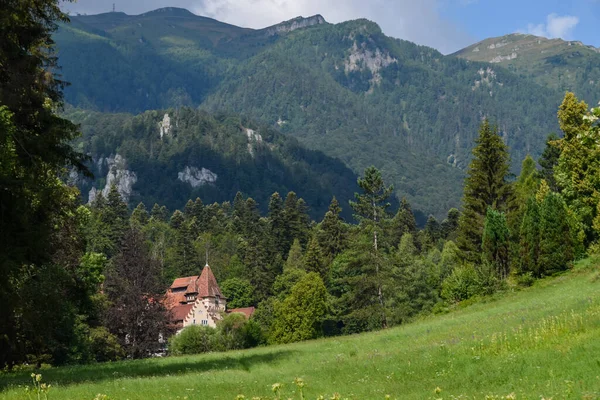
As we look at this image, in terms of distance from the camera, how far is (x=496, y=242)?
175ft

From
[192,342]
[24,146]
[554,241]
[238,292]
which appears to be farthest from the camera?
[238,292]

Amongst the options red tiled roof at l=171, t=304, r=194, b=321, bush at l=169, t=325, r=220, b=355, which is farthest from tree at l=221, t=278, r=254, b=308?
bush at l=169, t=325, r=220, b=355

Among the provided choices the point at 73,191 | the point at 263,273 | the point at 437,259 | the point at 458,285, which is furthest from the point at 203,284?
the point at 73,191

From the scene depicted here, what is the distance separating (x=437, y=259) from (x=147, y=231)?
7802 cm

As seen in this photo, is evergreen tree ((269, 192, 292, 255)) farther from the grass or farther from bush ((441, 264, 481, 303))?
the grass

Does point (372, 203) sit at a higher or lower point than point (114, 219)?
lower

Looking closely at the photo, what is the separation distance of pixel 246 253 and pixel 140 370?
11091 cm

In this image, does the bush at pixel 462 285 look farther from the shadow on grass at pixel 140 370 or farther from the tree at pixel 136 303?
the shadow on grass at pixel 140 370

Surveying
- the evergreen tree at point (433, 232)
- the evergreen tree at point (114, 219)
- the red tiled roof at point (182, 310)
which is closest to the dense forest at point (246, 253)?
the evergreen tree at point (114, 219)

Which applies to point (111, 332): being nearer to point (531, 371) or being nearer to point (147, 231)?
point (531, 371)

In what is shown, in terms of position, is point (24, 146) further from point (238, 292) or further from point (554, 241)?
point (238, 292)

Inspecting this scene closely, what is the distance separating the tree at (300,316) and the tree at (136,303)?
31649 mm

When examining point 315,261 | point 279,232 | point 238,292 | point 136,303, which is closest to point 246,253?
point 279,232

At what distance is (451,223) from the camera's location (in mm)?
144375
